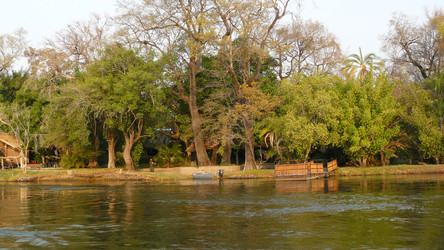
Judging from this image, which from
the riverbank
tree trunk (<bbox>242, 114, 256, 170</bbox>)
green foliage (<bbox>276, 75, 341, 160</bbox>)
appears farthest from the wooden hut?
green foliage (<bbox>276, 75, 341, 160</bbox>)

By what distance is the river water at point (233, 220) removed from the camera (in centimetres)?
1473

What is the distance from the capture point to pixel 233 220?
19.1 meters

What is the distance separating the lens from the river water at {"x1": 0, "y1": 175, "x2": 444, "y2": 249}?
1473cm

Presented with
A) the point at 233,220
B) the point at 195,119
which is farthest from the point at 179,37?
the point at 233,220

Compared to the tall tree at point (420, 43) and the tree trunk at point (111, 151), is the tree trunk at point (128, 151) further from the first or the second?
the tall tree at point (420, 43)

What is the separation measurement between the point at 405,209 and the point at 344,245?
849 centimetres

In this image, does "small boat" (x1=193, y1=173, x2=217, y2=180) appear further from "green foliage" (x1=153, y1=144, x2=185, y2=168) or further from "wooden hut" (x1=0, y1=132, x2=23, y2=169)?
"wooden hut" (x1=0, y1=132, x2=23, y2=169)

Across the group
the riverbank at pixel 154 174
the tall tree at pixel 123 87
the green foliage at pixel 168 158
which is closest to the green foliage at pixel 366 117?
the riverbank at pixel 154 174

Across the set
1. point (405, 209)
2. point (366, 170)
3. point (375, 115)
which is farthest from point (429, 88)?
point (405, 209)

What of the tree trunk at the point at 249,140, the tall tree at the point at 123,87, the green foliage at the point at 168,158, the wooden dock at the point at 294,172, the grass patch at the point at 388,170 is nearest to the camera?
the wooden dock at the point at 294,172

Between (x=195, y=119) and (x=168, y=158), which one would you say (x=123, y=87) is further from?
(x=168, y=158)

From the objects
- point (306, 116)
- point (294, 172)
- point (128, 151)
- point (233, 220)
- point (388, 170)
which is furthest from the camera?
point (128, 151)

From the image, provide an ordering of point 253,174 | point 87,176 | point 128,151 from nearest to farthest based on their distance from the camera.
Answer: point 253,174
point 87,176
point 128,151

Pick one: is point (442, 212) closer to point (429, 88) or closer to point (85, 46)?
point (429, 88)
